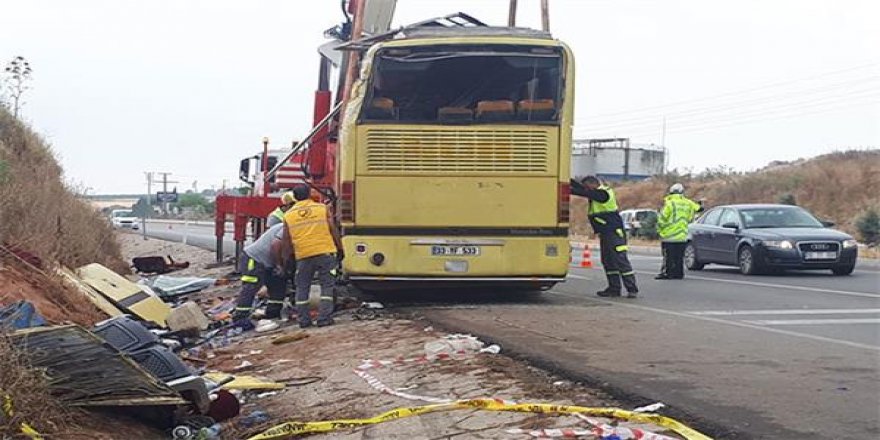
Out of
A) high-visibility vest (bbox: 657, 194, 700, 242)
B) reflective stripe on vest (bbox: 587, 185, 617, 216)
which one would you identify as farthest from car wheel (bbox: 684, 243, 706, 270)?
reflective stripe on vest (bbox: 587, 185, 617, 216)

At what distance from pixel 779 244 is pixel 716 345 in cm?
1021

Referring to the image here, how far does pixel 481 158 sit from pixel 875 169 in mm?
45222

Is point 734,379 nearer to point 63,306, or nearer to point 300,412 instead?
point 300,412

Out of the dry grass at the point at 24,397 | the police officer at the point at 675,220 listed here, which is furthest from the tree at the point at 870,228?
the dry grass at the point at 24,397

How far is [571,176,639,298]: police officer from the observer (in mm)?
13078

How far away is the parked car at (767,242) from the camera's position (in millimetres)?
17906

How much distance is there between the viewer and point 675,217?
15.6m

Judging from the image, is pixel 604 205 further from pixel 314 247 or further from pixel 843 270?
pixel 843 270

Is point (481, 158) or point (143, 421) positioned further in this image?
point (481, 158)

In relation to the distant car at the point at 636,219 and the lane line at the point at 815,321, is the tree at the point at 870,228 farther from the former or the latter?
the lane line at the point at 815,321

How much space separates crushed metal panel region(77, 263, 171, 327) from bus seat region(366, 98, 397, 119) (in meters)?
3.62

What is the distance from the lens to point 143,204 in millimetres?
36562

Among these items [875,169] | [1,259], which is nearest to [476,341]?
[1,259]

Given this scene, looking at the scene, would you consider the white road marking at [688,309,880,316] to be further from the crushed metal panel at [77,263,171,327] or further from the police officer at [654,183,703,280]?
the crushed metal panel at [77,263,171,327]
